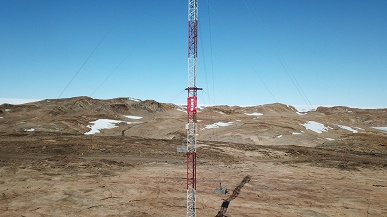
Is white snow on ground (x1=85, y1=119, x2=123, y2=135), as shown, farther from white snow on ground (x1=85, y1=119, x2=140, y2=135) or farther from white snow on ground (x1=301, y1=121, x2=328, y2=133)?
white snow on ground (x1=301, y1=121, x2=328, y2=133)

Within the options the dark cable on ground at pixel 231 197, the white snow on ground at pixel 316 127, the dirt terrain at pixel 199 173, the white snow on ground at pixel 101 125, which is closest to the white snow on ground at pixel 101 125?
the white snow on ground at pixel 101 125

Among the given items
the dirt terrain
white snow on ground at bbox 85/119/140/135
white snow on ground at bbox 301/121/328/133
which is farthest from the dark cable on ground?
white snow on ground at bbox 85/119/140/135

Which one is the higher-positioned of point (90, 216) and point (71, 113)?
point (71, 113)

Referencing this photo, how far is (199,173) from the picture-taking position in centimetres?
3003

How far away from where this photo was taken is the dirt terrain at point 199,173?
2042 centimetres

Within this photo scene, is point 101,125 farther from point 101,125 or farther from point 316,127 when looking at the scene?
point 316,127

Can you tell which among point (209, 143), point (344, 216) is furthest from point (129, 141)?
point (344, 216)

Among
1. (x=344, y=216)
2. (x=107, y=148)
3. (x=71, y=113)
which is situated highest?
(x=71, y=113)

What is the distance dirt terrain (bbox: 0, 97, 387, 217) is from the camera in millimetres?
20422

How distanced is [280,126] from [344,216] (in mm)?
39123

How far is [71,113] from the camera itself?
273 feet

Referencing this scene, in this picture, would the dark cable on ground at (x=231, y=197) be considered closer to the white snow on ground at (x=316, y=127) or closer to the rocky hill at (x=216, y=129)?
the rocky hill at (x=216, y=129)

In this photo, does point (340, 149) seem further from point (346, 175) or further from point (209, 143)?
point (209, 143)

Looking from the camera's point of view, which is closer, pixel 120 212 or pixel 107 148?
pixel 120 212
